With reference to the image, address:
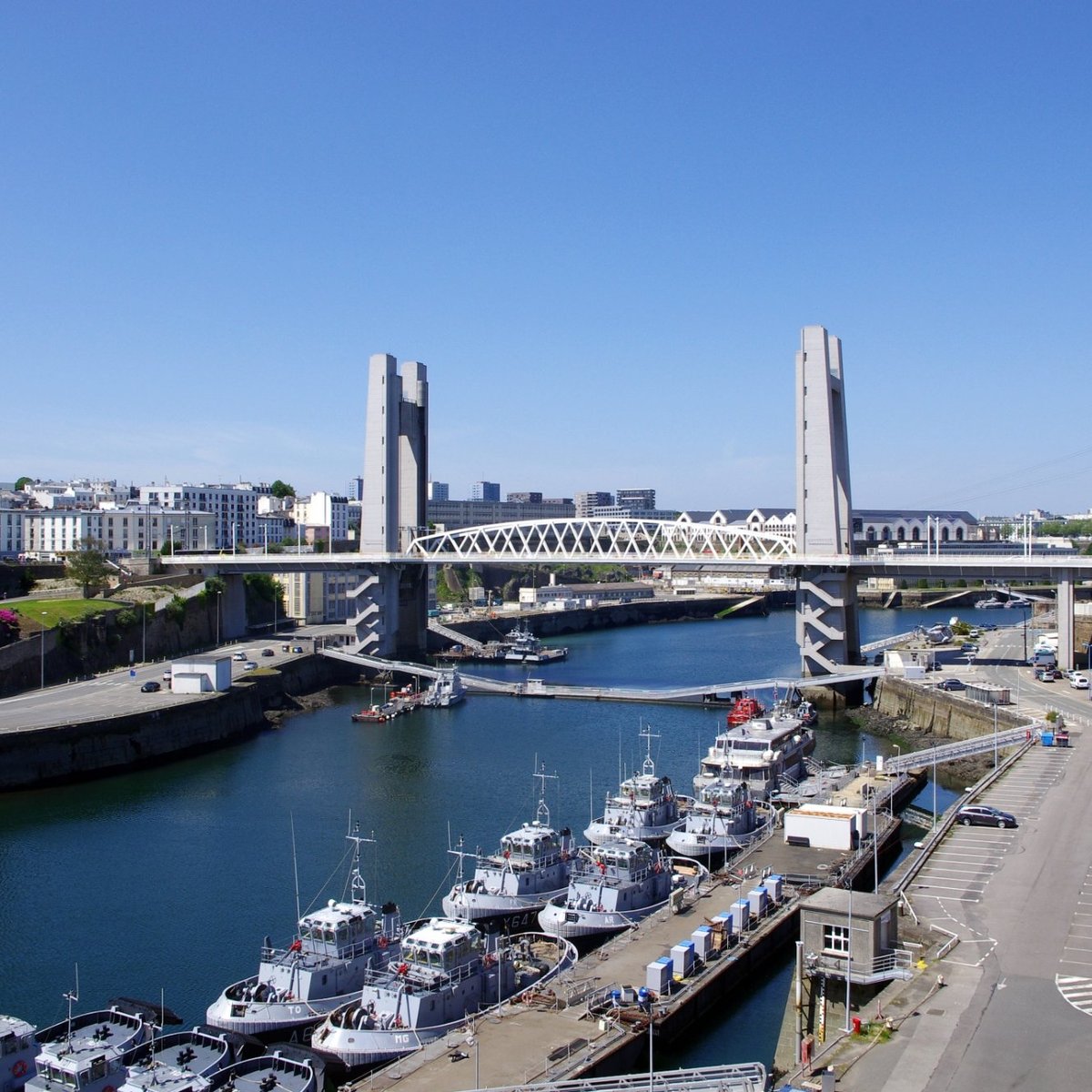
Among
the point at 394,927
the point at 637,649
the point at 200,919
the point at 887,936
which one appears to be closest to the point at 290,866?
the point at 200,919

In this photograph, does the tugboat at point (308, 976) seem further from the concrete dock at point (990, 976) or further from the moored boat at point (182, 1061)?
the concrete dock at point (990, 976)

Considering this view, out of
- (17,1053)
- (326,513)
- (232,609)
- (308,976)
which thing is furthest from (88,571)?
(326,513)

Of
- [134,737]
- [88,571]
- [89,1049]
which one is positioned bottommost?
[89,1049]

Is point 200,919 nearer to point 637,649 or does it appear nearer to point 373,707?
point 373,707

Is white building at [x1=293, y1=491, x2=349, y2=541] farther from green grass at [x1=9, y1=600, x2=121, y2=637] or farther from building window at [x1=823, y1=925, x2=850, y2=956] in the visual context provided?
building window at [x1=823, y1=925, x2=850, y2=956]

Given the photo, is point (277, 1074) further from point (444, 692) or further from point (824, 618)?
point (824, 618)

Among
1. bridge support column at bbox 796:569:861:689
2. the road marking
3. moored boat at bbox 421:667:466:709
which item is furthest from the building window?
bridge support column at bbox 796:569:861:689
